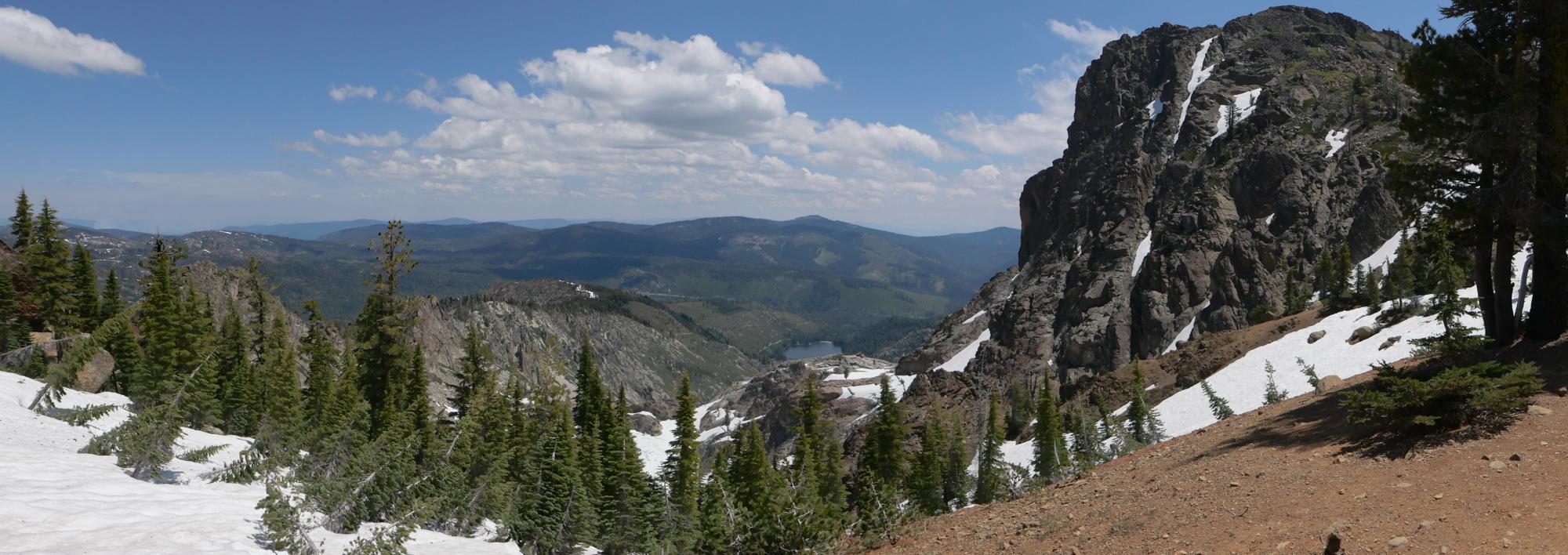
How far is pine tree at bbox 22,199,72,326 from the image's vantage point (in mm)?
40125

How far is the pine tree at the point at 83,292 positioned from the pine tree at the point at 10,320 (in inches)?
200

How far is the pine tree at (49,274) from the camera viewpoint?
1580 inches

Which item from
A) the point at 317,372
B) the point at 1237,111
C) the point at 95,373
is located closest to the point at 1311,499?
the point at 95,373

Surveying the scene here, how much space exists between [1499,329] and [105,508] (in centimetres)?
2723

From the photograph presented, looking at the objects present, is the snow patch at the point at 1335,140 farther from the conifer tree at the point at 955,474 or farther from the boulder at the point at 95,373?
the boulder at the point at 95,373

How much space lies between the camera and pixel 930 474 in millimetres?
45188

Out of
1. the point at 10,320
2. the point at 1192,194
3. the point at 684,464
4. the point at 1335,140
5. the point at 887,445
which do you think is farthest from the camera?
the point at 1192,194

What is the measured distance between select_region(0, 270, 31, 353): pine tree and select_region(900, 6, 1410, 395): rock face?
7392 centimetres

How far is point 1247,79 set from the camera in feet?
402

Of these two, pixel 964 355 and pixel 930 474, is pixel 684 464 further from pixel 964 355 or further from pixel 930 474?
pixel 964 355

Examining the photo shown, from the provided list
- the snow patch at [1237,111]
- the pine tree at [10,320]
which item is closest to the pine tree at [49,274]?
the pine tree at [10,320]

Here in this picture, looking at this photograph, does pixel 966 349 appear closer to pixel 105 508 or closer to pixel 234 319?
pixel 234 319

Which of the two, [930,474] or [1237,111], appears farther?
[1237,111]

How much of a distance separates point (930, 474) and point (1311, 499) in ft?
119
